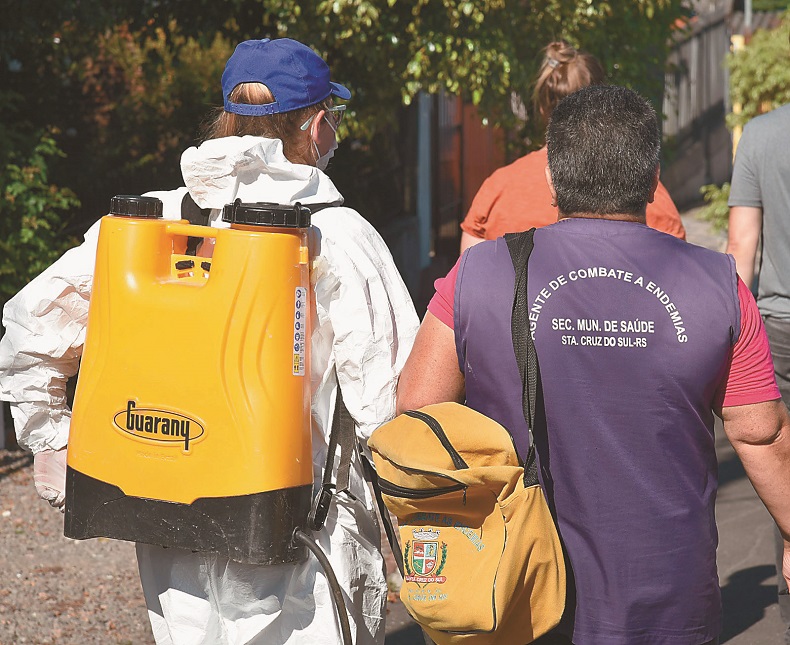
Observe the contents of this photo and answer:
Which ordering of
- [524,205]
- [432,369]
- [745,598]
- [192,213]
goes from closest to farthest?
1. [432,369]
2. [192,213]
3. [524,205]
4. [745,598]

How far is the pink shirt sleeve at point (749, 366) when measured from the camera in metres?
2.16

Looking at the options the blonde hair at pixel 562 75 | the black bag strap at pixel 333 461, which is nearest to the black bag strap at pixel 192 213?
the black bag strap at pixel 333 461

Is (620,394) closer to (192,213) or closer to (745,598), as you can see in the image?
(192,213)

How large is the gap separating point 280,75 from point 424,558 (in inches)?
41.6

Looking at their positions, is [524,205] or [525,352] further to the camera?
[524,205]

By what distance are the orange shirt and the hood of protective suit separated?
1317 mm

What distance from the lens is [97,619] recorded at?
4426 millimetres

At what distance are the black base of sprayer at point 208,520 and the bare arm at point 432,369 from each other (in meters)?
0.29

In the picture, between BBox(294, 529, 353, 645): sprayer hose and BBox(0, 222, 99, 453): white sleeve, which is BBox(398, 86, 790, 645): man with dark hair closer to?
BBox(294, 529, 353, 645): sprayer hose

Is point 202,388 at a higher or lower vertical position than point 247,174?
lower

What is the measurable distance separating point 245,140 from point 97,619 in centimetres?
271

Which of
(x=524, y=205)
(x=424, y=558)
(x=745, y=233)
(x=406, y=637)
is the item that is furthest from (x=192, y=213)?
(x=406, y=637)

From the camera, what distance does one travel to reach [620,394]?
2.15 meters

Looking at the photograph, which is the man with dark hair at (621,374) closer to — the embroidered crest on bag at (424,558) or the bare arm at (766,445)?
the bare arm at (766,445)
